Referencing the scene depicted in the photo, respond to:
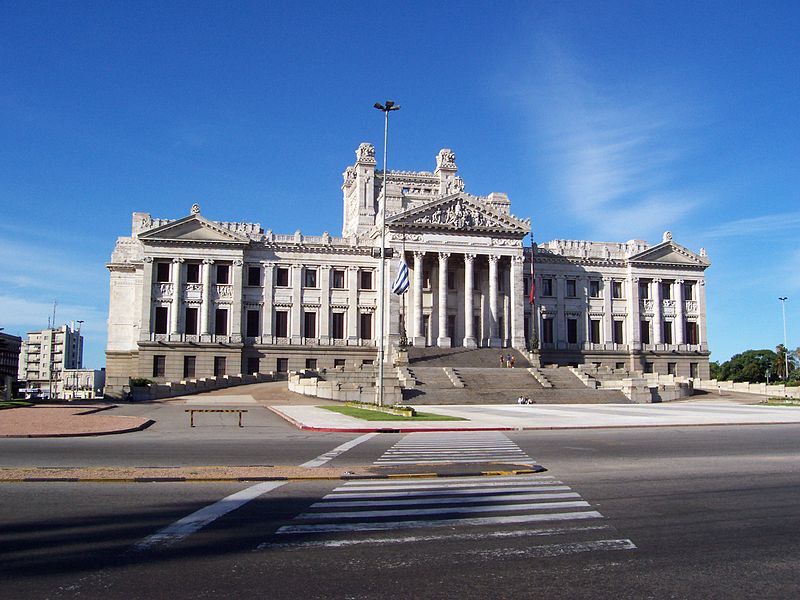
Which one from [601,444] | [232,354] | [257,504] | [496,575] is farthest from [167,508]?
[232,354]

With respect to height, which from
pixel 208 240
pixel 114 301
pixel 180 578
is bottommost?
pixel 180 578

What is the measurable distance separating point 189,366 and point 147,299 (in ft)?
24.2

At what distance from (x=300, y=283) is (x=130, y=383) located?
73.4 feet

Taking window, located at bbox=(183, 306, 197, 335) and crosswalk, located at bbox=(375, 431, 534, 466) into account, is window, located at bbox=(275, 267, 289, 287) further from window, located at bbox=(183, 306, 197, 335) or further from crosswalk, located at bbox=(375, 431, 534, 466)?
crosswalk, located at bbox=(375, 431, 534, 466)

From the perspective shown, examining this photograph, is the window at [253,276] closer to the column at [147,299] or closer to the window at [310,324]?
the window at [310,324]

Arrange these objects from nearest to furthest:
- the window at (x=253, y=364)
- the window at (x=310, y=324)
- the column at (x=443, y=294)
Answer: the column at (x=443, y=294) < the window at (x=253, y=364) < the window at (x=310, y=324)

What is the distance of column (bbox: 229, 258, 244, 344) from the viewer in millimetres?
72812

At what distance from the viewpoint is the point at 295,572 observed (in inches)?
323

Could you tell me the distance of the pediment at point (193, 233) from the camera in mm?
70875

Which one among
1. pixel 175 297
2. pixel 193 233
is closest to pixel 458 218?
pixel 193 233

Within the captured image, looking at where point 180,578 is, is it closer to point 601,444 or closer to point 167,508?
point 167,508

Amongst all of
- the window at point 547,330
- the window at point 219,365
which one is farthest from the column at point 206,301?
the window at point 547,330

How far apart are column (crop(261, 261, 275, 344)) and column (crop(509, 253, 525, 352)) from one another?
77.8ft

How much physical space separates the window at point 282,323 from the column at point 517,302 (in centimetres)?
2234
